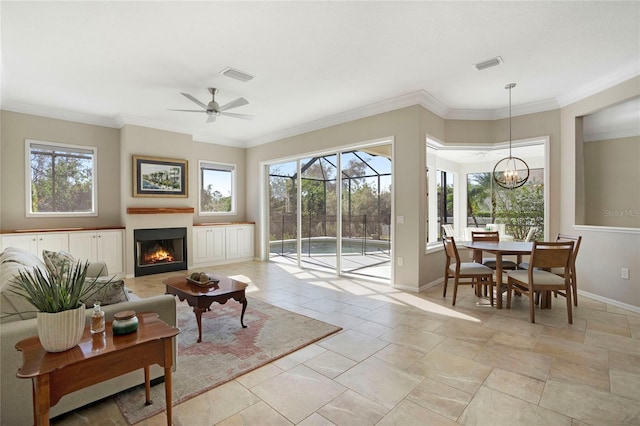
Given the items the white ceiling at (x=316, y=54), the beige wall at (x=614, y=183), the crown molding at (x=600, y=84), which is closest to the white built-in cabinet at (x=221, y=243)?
the white ceiling at (x=316, y=54)

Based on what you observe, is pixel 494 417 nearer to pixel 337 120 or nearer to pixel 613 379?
pixel 613 379

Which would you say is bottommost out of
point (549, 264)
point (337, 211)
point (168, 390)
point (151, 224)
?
point (168, 390)

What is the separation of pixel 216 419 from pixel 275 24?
10.5 ft

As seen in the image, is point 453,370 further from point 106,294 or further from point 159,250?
point 159,250

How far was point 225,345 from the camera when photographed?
9.58 ft

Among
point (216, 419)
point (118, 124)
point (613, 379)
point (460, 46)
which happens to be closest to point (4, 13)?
point (118, 124)

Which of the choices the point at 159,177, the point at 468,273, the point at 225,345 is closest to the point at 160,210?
the point at 159,177

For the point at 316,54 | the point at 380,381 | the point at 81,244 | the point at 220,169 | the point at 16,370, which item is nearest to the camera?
the point at 16,370

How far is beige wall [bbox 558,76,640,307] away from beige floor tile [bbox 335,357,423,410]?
3.61 meters

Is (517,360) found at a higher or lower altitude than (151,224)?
lower

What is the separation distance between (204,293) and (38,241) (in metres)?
3.80

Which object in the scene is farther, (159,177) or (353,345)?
(159,177)

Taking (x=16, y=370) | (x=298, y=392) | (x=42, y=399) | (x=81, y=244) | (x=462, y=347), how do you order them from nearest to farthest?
(x=42, y=399) → (x=16, y=370) → (x=298, y=392) → (x=462, y=347) → (x=81, y=244)

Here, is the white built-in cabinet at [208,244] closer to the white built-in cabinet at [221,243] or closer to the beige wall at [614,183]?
the white built-in cabinet at [221,243]
